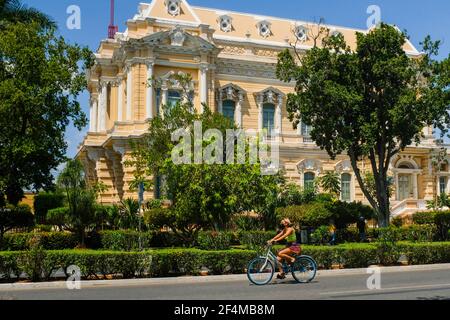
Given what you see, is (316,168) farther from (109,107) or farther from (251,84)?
(109,107)

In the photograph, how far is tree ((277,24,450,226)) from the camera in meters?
24.4

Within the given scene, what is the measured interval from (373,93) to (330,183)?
13243mm

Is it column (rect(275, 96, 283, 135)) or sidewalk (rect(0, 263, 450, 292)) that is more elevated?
column (rect(275, 96, 283, 135))

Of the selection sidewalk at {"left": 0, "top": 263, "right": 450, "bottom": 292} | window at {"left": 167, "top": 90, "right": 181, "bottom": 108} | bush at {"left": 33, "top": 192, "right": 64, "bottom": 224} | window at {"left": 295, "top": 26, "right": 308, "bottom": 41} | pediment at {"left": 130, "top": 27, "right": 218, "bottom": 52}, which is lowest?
sidewalk at {"left": 0, "top": 263, "right": 450, "bottom": 292}

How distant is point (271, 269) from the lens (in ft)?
44.9

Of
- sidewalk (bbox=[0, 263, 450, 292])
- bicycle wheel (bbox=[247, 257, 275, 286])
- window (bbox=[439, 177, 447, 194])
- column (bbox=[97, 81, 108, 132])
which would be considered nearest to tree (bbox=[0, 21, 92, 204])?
sidewalk (bbox=[0, 263, 450, 292])

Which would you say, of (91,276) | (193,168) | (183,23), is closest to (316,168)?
(183,23)

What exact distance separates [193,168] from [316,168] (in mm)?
20750

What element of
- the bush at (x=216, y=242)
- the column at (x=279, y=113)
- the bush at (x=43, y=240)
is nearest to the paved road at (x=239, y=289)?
the bush at (x=216, y=242)

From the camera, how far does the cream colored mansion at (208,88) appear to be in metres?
35.7

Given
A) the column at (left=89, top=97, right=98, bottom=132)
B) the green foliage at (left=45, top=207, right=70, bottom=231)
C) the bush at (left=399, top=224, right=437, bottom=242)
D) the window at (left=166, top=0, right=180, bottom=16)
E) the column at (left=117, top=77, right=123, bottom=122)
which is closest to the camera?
the bush at (left=399, top=224, right=437, bottom=242)

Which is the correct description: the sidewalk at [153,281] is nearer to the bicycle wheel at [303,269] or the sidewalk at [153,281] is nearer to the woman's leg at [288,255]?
the bicycle wheel at [303,269]

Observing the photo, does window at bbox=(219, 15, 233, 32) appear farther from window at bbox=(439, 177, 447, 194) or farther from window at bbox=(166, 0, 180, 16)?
window at bbox=(439, 177, 447, 194)
